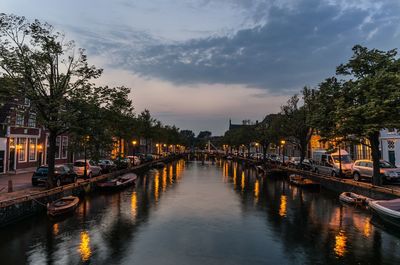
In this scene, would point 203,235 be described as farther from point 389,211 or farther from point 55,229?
point 389,211

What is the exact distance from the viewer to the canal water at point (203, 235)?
14117 millimetres

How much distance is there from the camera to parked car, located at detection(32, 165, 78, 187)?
27194mm

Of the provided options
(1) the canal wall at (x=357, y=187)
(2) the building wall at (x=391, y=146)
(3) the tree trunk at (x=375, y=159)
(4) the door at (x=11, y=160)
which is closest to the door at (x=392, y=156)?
(2) the building wall at (x=391, y=146)

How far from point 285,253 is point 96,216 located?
13.2 m

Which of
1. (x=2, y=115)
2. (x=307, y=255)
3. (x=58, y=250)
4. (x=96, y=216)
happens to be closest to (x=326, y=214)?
(x=307, y=255)

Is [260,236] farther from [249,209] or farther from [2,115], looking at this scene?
[2,115]

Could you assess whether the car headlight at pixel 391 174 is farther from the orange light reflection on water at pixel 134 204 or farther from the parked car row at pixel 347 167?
the orange light reflection on water at pixel 134 204

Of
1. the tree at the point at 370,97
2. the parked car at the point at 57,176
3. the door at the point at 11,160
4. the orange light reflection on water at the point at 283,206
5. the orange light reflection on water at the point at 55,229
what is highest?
the tree at the point at 370,97

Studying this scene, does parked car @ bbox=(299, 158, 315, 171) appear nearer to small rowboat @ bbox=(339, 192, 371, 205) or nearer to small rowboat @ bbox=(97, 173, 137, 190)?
small rowboat @ bbox=(339, 192, 371, 205)

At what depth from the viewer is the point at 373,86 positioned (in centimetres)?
2502

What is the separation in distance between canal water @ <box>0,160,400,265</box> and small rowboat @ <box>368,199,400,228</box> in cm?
60

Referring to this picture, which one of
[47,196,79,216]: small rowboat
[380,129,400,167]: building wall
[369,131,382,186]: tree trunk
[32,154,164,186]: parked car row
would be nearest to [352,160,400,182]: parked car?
[369,131,382,186]: tree trunk

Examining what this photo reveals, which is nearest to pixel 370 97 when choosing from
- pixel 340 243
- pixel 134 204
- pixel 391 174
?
pixel 391 174

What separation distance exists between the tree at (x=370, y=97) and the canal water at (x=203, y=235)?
21.1ft
